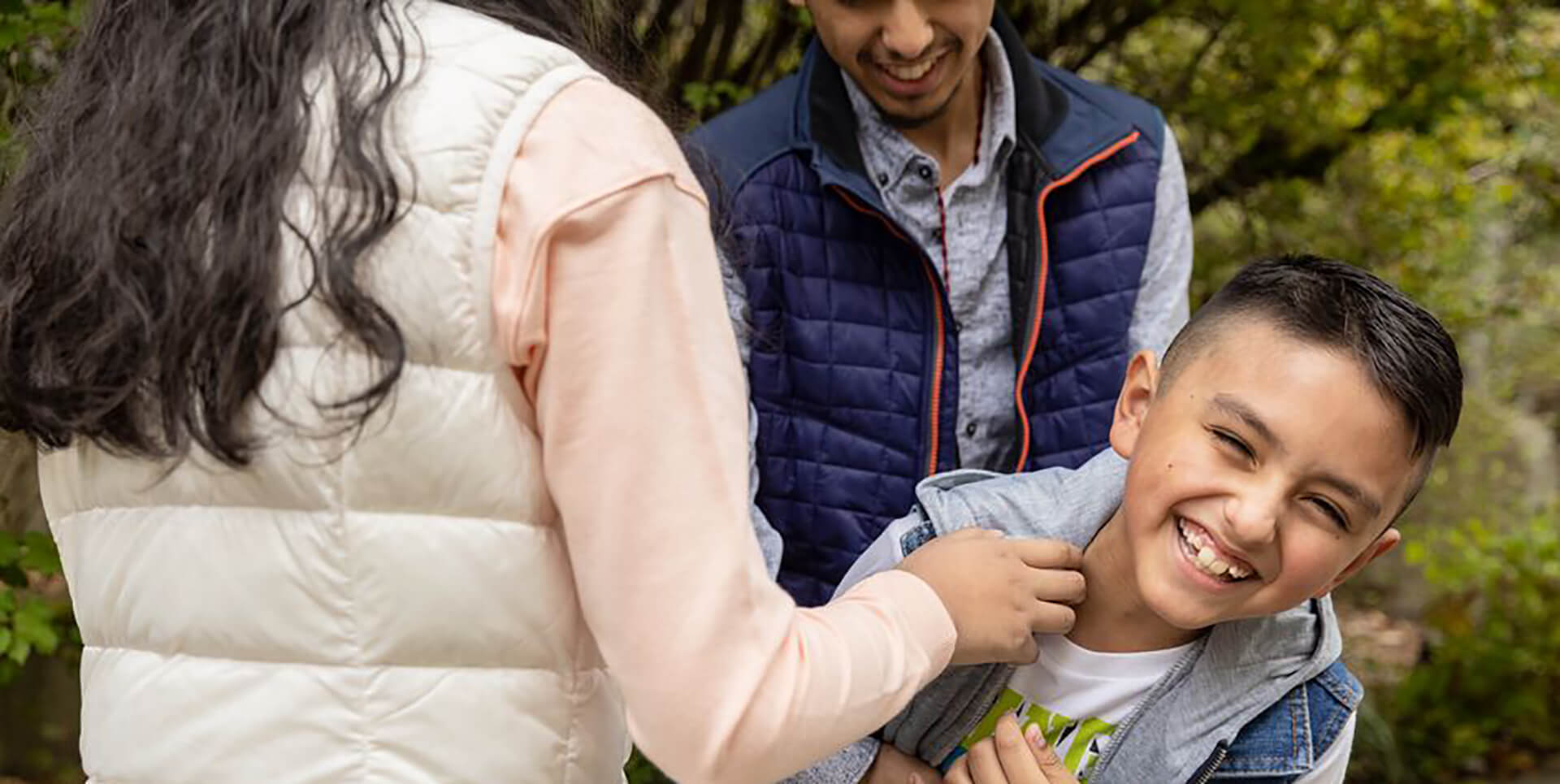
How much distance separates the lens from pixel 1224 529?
1.72 m

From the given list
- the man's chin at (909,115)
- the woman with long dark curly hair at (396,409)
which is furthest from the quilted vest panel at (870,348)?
the woman with long dark curly hair at (396,409)

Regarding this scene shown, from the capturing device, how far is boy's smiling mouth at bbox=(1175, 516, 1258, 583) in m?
1.74

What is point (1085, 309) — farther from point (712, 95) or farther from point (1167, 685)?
point (712, 95)

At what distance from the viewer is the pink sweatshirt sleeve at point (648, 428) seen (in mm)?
1199

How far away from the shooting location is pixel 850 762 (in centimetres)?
197

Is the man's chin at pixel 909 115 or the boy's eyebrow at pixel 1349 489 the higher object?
the man's chin at pixel 909 115

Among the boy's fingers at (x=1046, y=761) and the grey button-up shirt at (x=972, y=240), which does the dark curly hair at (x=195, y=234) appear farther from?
the grey button-up shirt at (x=972, y=240)

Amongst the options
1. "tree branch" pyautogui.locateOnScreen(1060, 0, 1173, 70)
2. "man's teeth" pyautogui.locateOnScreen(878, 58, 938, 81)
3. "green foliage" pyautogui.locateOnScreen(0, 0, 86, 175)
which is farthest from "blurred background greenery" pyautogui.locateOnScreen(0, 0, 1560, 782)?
"man's teeth" pyautogui.locateOnScreen(878, 58, 938, 81)

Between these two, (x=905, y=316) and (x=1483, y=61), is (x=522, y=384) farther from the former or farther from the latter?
(x=1483, y=61)

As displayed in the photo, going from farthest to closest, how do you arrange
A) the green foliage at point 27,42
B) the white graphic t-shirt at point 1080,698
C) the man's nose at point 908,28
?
1. the green foliage at point 27,42
2. the man's nose at point 908,28
3. the white graphic t-shirt at point 1080,698

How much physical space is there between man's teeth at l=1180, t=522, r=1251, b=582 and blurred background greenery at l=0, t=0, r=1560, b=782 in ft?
6.90

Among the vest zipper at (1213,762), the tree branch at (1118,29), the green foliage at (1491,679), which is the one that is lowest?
the green foliage at (1491,679)

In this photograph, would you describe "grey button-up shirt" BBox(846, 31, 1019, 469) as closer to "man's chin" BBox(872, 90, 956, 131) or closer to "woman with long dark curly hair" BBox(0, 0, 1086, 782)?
"man's chin" BBox(872, 90, 956, 131)

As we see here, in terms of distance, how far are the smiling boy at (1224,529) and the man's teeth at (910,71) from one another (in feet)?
2.18
